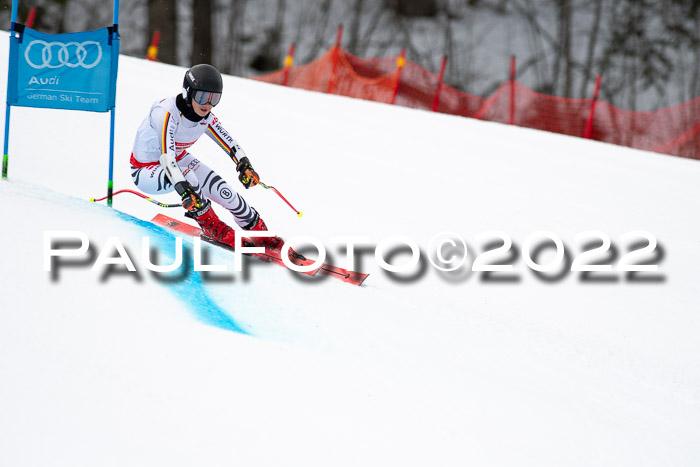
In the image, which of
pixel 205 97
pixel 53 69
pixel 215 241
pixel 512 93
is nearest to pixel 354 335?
pixel 215 241

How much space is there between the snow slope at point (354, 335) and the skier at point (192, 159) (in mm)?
350

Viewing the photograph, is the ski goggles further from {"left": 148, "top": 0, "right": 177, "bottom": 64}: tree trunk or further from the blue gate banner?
{"left": 148, "top": 0, "right": 177, "bottom": 64}: tree trunk

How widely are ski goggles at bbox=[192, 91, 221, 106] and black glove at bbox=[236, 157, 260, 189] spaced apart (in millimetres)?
578

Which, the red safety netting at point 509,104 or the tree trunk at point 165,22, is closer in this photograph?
the red safety netting at point 509,104

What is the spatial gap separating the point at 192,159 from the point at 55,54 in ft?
5.23

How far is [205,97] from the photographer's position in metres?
4.36

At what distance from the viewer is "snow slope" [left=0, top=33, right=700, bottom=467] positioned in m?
2.34

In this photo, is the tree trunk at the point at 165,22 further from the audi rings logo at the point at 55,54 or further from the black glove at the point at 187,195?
the black glove at the point at 187,195

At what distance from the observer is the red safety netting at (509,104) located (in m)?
9.66

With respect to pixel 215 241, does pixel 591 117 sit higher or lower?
higher

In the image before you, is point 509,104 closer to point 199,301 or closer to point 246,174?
point 246,174

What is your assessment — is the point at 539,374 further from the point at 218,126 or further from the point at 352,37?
the point at 352,37

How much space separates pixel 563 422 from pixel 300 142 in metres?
5.78

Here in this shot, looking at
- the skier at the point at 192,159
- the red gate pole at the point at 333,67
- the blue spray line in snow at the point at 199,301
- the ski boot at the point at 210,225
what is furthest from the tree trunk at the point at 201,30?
the blue spray line in snow at the point at 199,301
